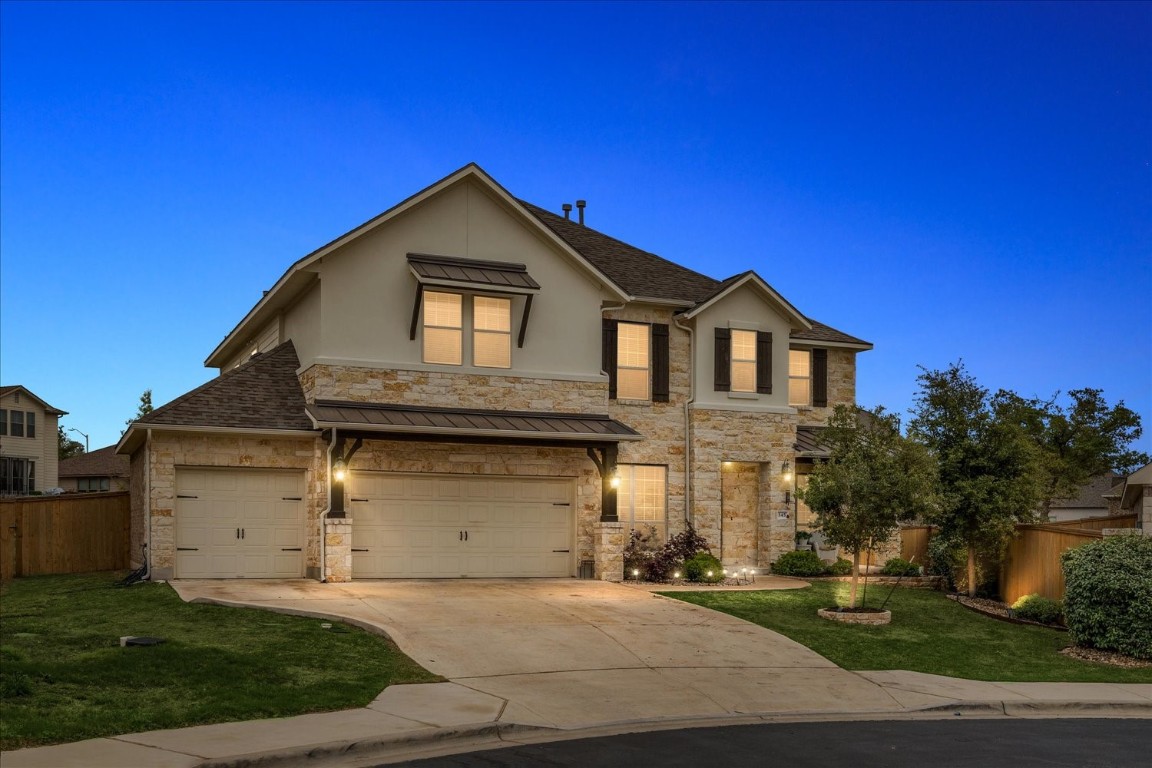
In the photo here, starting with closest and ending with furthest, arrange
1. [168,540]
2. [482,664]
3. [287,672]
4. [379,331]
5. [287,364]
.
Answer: [287,672]
[482,664]
[168,540]
[379,331]
[287,364]

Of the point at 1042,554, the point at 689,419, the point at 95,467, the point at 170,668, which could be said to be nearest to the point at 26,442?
the point at 95,467

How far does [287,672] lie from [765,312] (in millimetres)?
18093

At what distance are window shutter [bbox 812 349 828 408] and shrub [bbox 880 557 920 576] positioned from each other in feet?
15.7

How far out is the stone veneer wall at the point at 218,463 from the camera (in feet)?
72.0

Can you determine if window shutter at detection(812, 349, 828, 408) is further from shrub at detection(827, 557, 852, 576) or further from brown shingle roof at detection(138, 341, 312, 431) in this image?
brown shingle roof at detection(138, 341, 312, 431)

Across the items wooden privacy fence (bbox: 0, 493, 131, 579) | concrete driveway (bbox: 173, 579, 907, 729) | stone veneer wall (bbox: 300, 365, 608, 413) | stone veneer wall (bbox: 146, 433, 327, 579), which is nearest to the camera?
concrete driveway (bbox: 173, 579, 907, 729)

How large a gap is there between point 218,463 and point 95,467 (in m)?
49.3

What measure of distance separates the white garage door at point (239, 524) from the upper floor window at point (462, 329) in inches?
162

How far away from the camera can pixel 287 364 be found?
25.2 metres

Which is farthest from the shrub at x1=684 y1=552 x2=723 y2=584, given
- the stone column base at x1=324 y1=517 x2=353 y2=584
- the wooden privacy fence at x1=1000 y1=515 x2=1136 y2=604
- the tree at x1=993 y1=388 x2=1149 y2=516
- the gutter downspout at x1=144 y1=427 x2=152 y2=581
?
the tree at x1=993 y1=388 x2=1149 y2=516

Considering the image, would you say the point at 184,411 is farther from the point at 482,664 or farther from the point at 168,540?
the point at 482,664

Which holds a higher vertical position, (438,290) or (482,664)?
(438,290)

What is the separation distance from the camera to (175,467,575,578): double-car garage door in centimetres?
2264

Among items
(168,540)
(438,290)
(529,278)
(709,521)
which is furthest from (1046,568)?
(168,540)
